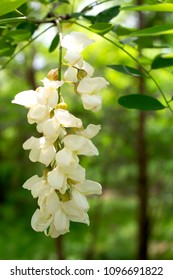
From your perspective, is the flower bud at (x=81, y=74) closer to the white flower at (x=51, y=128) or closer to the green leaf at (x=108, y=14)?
the white flower at (x=51, y=128)

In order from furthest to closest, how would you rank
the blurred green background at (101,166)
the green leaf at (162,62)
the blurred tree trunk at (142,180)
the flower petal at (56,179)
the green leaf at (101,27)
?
the blurred green background at (101,166), the blurred tree trunk at (142,180), the green leaf at (162,62), the green leaf at (101,27), the flower petal at (56,179)

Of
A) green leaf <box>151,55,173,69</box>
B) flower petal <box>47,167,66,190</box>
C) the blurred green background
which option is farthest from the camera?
the blurred green background

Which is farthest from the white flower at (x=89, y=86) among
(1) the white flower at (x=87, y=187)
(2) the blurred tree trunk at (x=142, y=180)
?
(2) the blurred tree trunk at (x=142, y=180)

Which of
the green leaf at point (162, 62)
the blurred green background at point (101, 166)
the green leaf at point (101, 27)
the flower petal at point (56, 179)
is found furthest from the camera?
the blurred green background at point (101, 166)

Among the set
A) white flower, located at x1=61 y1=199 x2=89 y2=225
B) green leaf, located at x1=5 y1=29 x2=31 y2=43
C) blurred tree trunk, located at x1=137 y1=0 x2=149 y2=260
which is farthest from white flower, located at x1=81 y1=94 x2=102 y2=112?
blurred tree trunk, located at x1=137 y1=0 x2=149 y2=260

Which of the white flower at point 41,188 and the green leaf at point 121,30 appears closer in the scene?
the white flower at point 41,188

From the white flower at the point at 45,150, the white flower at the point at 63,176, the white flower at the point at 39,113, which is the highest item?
the white flower at the point at 39,113

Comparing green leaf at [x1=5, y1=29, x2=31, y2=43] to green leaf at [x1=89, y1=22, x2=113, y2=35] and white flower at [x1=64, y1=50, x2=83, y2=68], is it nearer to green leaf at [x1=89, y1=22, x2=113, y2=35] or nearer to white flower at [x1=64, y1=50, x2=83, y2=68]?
green leaf at [x1=89, y1=22, x2=113, y2=35]
